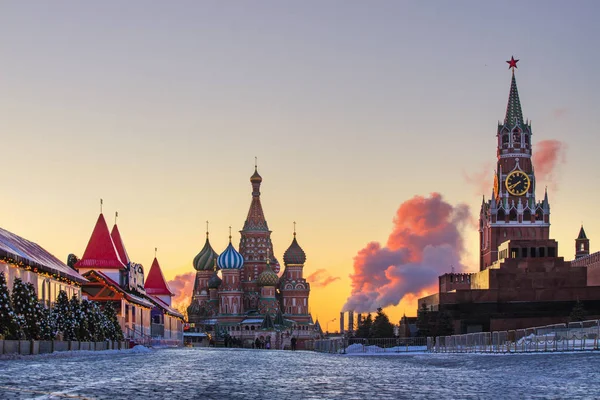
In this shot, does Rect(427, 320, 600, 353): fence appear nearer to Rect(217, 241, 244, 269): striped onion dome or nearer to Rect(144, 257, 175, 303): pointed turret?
Rect(144, 257, 175, 303): pointed turret

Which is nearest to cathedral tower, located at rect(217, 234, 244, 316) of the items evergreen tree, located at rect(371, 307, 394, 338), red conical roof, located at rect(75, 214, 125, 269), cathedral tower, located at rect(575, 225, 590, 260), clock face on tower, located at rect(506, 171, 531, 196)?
clock face on tower, located at rect(506, 171, 531, 196)

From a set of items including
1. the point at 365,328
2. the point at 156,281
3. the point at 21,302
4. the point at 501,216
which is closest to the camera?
the point at 21,302

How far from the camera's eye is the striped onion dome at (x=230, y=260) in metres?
159

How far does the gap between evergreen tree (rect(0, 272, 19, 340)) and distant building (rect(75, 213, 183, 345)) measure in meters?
34.6

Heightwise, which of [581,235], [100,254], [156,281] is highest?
[581,235]

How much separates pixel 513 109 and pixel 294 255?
4226 centimetres

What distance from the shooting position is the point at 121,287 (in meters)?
71.2

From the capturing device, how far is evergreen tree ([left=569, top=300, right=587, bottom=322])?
75875 millimetres

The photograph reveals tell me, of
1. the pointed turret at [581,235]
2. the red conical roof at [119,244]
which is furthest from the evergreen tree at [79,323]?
the pointed turret at [581,235]

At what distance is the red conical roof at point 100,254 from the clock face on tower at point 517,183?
9069cm

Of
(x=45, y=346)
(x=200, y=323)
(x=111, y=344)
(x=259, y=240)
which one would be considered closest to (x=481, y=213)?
(x=259, y=240)

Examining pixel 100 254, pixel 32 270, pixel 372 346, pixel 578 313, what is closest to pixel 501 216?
pixel 578 313

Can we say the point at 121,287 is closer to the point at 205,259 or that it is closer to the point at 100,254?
the point at 100,254

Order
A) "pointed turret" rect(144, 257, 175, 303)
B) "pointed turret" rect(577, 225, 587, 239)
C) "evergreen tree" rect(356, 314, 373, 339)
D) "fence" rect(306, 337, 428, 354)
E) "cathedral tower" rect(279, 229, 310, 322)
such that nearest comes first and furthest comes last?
"fence" rect(306, 337, 428, 354) < "pointed turret" rect(144, 257, 175, 303) < "evergreen tree" rect(356, 314, 373, 339) < "cathedral tower" rect(279, 229, 310, 322) < "pointed turret" rect(577, 225, 587, 239)
